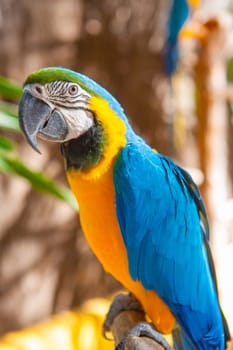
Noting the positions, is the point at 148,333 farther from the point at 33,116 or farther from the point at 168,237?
the point at 33,116

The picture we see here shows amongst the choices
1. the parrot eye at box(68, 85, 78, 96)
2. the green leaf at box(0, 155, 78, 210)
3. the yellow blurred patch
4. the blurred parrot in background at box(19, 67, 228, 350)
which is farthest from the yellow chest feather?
the yellow blurred patch

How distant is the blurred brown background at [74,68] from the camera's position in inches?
56.8

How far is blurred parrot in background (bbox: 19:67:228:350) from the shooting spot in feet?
1.86

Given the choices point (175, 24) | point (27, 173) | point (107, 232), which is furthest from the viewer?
point (175, 24)

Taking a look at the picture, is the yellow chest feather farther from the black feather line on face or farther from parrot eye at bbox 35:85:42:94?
parrot eye at bbox 35:85:42:94

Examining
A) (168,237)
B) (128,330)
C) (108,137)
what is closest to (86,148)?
(108,137)

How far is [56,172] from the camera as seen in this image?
5.05 feet

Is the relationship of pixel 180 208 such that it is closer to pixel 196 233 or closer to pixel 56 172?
pixel 196 233

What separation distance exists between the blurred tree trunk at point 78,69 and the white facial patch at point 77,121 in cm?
91

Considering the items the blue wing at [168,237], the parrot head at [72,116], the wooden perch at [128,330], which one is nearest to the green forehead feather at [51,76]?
the parrot head at [72,116]

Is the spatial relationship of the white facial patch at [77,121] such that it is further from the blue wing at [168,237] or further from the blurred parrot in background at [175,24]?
the blurred parrot in background at [175,24]

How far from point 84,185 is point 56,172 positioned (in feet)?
3.09

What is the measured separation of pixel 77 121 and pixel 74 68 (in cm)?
101

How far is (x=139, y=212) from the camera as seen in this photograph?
1.98ft
